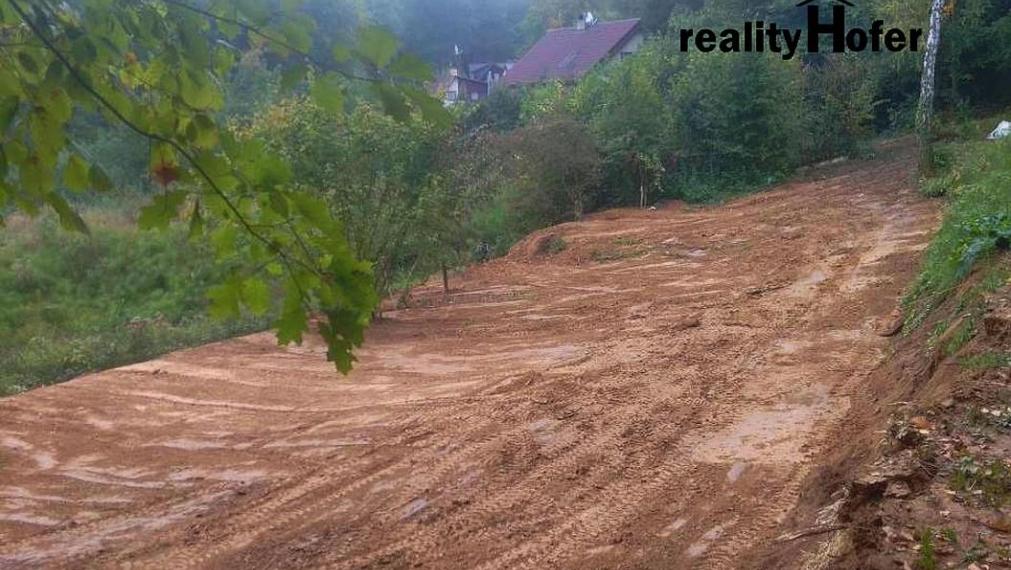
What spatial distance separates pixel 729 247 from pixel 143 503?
1035cm

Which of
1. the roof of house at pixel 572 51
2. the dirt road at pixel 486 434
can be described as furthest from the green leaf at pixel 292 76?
the roof of house at pixel 572 51

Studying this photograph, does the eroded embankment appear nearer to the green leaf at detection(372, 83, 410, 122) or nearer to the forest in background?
the green leaf at detection(372, 83, 410, 122)

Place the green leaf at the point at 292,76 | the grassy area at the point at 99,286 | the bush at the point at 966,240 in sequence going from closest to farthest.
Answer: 1. the green leaf at the point at 292,76
2. the bush at the point at 966,240
3. the grassy area at the point at 99,286

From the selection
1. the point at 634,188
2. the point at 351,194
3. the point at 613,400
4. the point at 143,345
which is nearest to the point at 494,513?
the point at 613,400

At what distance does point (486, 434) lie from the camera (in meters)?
6.41

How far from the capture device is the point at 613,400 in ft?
23.0

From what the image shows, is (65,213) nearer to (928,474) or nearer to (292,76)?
(292,76)

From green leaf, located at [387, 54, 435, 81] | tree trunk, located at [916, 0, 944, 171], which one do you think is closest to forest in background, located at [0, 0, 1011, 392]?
tree trunk, located at [916, 0, 944, 171]

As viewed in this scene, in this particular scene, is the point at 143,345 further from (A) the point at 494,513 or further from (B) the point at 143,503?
(A) the point at 494,513

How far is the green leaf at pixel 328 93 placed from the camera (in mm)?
2293

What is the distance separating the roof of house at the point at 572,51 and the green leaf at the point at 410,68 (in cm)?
→ 3497

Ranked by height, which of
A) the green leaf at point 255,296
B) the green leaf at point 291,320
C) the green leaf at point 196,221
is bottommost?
the green leaf at point 291,320

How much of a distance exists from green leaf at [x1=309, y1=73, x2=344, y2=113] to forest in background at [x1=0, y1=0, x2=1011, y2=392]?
20.3 ft

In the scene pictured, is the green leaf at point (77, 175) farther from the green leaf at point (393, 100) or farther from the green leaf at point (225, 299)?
the green leaf at point (393, 100)
